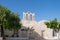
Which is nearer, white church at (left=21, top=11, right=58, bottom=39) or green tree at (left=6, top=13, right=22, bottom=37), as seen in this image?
green tree at (left=6, top=13, right=22, bottom=37)

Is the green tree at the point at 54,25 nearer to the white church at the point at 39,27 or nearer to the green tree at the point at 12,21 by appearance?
the white church at the point at 39,27

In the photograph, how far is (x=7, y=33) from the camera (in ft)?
126

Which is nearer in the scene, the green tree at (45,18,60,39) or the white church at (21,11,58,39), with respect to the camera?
the white church at (21,11,58,39)

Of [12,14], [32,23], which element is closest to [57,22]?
[32,23]

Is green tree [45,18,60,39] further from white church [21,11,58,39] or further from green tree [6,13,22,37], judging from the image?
green tree [6,13,22,37]

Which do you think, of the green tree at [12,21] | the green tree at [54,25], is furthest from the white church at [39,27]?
the green tree at [12,21]

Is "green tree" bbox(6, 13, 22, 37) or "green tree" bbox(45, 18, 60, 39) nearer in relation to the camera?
"green tree" bbox(6, 13, 22, 37)

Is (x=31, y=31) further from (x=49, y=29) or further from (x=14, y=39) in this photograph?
(x=14, y=39)

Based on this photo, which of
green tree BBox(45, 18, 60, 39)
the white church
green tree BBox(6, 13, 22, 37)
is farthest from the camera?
green tree BBox(45, 18, 60, 39)

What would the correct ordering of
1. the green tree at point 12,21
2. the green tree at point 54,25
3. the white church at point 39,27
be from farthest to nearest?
the green tree at point 54,25 < the white church at point 39,27 < the green tree at point 12,21

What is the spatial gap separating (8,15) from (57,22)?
1556cm

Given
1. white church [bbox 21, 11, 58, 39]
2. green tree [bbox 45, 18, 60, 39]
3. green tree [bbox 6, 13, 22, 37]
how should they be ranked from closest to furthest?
green tree [bbox 6, 13, 22, 37] → white church [bbox 21, 11, 58, 39] → green tree [bbox 45, 18, 60, 39]

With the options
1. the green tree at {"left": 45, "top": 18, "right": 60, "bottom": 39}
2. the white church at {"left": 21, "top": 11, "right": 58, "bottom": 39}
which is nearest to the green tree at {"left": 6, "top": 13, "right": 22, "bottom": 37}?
the white church at {"left": 21, "top": 11, "right": 58, "bottom": 39}

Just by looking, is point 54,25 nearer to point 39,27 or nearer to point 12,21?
point 39,27
